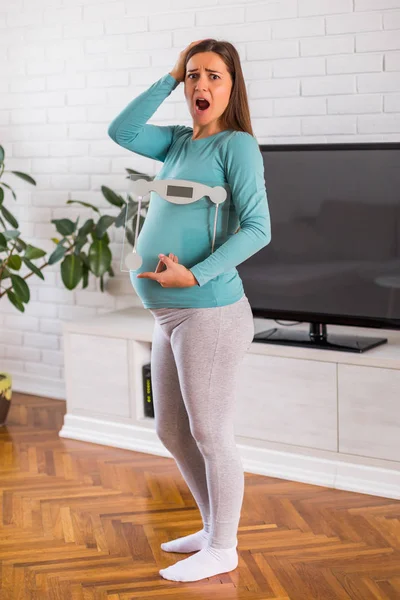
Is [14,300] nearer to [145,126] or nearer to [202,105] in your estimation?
Answer: [145,126]

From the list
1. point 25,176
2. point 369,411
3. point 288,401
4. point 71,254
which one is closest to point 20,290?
point 71,254

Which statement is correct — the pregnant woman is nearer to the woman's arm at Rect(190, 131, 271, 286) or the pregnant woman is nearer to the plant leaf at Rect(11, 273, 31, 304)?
the woman's arm at Rect(190, 131, 271, 286)

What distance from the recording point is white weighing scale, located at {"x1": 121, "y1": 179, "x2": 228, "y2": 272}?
2184 mm

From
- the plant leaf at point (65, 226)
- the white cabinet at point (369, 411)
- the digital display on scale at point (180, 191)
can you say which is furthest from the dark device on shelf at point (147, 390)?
the digital display on scale at point (180, 191)

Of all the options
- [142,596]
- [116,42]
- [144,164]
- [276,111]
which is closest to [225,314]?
[142,596]

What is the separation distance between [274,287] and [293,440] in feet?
1.97

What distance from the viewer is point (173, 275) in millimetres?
2131

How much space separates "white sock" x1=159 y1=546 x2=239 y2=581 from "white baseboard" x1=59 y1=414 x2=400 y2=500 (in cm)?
80

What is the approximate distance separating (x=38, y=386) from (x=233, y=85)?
2.69 metres

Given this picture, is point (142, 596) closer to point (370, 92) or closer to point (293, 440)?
point (293, 440)

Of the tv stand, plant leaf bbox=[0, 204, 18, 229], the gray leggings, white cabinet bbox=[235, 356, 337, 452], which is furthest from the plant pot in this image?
the gray leggings

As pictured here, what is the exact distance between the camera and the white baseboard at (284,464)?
10.1ft

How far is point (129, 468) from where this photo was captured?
3.42 m

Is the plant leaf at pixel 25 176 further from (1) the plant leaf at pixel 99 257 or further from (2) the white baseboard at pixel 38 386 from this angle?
(2) the white baseboard at pixel 38 386
